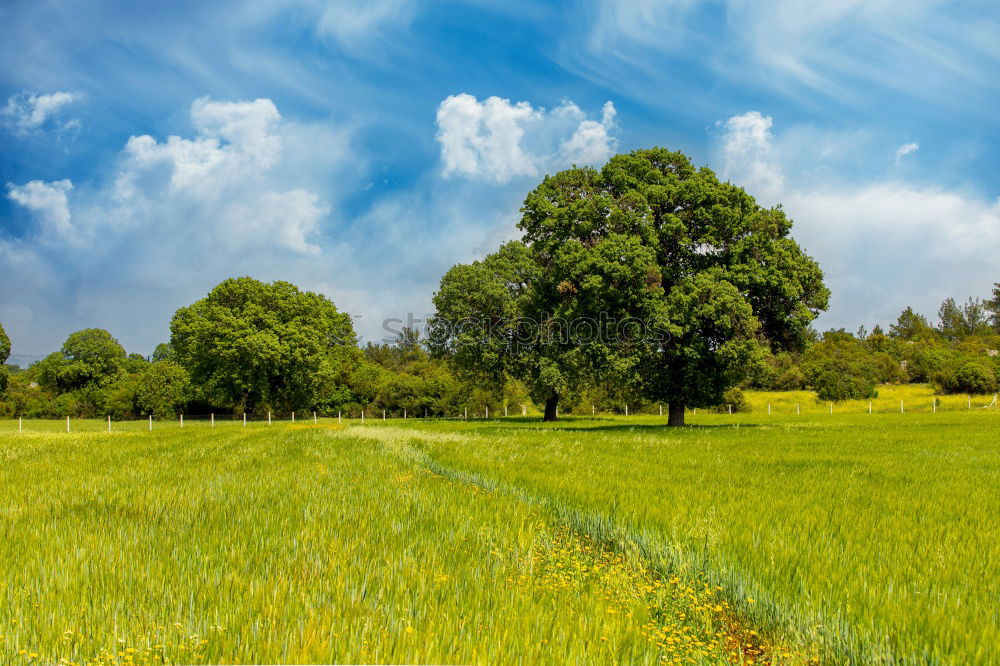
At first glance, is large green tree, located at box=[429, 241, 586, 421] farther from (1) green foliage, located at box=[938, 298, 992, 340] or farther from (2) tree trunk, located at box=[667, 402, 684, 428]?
(1) green foliage, located at box=[938, 298, 992, 340]

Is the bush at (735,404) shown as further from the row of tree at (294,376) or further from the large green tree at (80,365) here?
the large green tree at (80,365)

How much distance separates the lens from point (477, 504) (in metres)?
7.41

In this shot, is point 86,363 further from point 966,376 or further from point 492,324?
point 966,376

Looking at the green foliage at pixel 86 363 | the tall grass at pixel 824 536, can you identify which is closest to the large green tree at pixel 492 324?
the tall grass at pixel 824 536

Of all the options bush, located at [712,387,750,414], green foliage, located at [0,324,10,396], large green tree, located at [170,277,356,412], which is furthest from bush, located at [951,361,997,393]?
green foliage, located at [0,324,10,396]

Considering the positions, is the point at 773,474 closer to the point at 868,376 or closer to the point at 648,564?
the point at 648,564

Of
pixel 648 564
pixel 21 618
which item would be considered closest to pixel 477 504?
pixel 648 564

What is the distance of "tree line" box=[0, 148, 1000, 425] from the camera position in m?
28.0

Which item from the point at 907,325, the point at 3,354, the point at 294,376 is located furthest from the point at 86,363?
the point at 907,325

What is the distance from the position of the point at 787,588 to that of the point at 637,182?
97.2 feet

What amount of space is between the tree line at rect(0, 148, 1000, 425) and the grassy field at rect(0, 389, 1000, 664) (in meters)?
19.1

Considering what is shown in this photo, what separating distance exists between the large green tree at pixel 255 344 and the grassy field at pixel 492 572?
55.8m

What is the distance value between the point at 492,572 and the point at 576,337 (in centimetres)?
2673

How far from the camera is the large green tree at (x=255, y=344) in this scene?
203ft
